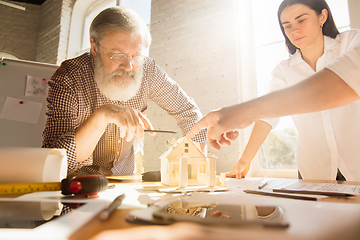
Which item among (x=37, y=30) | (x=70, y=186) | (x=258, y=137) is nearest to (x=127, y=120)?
(x=70, y=186)

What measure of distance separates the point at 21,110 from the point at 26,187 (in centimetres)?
162

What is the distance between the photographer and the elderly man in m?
1.07

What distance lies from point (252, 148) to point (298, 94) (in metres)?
0.66

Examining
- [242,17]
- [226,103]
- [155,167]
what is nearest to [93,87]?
[226,103]

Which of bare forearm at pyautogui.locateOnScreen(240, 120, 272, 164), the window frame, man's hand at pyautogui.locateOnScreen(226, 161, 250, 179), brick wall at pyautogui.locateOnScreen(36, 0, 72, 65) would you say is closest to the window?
the window frame

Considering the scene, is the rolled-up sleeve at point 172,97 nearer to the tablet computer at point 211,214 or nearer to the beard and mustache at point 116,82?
the beard and mustache at point 116,82

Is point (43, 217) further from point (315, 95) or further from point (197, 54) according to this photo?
point (197, 54)

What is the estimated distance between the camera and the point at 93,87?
4.66ft

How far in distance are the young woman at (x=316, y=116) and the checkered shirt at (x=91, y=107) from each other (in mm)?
545

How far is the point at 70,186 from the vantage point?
21.8 inches

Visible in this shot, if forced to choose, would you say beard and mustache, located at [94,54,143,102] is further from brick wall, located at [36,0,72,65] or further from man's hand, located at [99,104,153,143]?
brick wall, located at [36,0,72,65]

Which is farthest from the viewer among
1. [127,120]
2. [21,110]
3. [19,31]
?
[19,31]

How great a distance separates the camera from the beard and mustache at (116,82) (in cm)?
134

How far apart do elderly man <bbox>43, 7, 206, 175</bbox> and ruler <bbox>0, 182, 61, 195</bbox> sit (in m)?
0.36
